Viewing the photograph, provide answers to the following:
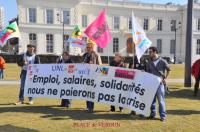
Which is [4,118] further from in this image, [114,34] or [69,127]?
[114,34]

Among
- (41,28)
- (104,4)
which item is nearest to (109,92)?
(41,28)

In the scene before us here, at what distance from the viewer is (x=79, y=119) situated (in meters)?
9.68

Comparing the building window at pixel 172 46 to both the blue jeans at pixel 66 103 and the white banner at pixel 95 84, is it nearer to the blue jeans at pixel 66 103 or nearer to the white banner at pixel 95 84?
the blue jeans at pixel 66 103

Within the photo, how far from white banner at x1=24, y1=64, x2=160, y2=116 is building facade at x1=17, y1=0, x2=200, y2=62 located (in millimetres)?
56043

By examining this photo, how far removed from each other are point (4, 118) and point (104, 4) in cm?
6876

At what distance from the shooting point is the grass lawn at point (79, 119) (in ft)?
28.7

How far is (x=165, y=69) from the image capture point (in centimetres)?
970

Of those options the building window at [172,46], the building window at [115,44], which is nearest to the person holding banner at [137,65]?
the building window at [115,44]

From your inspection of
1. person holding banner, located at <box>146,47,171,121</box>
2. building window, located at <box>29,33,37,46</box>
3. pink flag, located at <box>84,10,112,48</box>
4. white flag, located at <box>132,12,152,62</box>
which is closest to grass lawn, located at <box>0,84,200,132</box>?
person holding banner, located at <box>146,47,171,121</box>

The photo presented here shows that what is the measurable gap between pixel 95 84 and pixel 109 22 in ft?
222

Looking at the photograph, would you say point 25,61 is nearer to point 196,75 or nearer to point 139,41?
point 139,41

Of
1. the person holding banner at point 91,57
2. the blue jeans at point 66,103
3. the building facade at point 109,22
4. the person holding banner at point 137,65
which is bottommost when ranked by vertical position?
the blue jeans at point 66,103

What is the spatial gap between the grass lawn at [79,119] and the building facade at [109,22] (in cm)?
5559

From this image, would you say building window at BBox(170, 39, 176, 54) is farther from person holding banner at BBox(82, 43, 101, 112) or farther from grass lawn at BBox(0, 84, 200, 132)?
person holding banner at BBox(82, 43, 101, 112)
